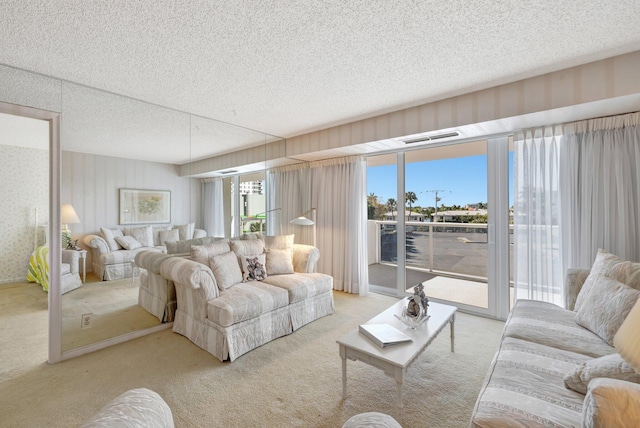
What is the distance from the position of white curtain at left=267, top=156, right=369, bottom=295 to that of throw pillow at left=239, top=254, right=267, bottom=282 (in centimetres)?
154

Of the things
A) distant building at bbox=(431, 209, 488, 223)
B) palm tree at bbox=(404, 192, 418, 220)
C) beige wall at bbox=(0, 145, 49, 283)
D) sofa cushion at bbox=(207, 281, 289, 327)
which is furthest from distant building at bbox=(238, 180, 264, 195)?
distant building at bbox=(431, 209, 488, 223)

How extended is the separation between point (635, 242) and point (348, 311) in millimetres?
2932

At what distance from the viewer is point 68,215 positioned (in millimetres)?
2559

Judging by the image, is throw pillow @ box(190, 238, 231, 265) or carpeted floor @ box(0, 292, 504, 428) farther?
throw pillow @ box(190, 238, 231, 265)

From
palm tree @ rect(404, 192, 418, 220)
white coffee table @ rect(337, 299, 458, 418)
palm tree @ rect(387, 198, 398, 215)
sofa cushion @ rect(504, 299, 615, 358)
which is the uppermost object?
palm tree @ rect(404, 192, 418, 220)

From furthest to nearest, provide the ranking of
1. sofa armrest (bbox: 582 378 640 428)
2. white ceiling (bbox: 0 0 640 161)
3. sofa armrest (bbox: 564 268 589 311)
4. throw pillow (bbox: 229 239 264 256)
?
throw pillow (bbox: 229 239 264 256), sofa armrest (bbox: 564 268 589 311), white ceiling (bbox: 0 0 640 161), sofa armrest (bbox: 582 378 640 428)

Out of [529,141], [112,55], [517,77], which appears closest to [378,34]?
[517,77]

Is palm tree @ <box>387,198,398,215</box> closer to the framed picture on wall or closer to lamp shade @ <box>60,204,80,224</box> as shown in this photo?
the framed picture on wall

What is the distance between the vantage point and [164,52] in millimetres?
2133

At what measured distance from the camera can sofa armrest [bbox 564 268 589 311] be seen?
2420 millimetres

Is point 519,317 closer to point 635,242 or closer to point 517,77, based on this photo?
point 635,242

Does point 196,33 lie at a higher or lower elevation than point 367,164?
higher

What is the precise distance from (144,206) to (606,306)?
4151 mm

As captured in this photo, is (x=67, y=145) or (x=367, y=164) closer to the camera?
(x=67, y=145)
